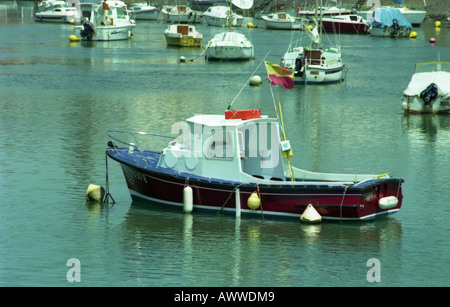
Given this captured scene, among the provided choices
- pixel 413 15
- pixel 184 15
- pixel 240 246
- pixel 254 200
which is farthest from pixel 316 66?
pixel 184 15

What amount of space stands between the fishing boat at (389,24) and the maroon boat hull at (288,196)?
87619 millimetres

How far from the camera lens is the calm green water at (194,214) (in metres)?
18.6

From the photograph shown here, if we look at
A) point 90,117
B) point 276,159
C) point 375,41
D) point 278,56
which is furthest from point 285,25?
point 276,159

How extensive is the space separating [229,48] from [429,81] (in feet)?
91.0

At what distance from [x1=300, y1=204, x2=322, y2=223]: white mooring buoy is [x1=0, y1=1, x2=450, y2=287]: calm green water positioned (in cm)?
25

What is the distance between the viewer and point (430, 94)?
143ft

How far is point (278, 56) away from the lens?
7412cm

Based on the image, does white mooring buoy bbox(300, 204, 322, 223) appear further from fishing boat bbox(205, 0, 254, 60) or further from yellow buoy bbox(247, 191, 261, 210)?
fishing boat bbox(205, 0, 254, 60)

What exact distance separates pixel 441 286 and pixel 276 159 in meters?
6.84

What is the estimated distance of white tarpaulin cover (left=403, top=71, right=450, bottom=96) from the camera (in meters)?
43.6

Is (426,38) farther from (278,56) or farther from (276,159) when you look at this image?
(276,159)

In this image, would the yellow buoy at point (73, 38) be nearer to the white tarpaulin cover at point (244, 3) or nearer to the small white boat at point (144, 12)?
the small white boat at point (144, 12)

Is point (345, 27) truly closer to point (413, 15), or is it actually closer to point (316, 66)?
point (413, 15)

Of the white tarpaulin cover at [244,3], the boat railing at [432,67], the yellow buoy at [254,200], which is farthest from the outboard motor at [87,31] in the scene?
the yellow buoy at [254,200]
